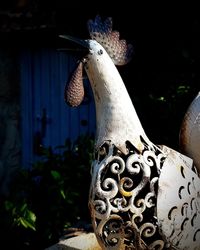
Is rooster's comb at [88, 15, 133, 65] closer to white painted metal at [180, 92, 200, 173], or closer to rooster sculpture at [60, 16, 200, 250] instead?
rooster sculpture at [60, 16, 200, 250]

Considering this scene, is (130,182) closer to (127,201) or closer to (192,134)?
(127,201)

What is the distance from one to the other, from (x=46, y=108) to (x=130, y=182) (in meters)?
2.97

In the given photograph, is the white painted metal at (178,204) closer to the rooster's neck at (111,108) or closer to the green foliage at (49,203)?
the rooster's neck at (111,108)

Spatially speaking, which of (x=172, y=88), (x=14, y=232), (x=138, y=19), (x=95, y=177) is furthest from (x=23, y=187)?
(x=95, y=177)

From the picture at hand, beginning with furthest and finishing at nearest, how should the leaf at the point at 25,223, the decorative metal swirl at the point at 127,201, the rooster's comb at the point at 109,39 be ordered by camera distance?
the leaf at the point at 25,223, the rooster's comb at the point at 109,39, the decorative metal swirl at the point at 127,201

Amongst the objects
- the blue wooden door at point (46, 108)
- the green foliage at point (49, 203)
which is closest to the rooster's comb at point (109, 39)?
the green foliage at point (49, 203)

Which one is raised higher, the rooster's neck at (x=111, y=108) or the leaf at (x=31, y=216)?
the rooster's neck at (x=111, y=108)

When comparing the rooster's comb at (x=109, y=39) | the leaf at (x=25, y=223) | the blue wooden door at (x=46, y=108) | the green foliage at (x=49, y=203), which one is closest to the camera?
the rooster's comb at (x=109, y=39)

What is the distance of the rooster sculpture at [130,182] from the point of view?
2092 mm

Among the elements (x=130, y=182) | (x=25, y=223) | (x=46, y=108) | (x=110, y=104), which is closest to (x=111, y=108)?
(x=110, y=104)

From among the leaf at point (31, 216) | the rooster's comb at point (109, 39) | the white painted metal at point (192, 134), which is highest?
the rooster's comb at point (109, 39)

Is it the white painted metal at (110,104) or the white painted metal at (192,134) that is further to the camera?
the white painted metal at (192,134)

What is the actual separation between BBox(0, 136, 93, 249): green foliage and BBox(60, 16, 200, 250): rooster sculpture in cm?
134

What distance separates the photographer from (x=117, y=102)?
2162mm
